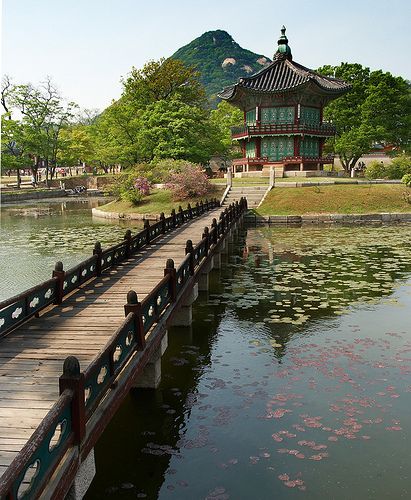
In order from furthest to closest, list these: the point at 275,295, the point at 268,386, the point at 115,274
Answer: the point at 275,295 → the point at 115,274 → the point at 268,386

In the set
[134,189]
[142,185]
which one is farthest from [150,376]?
[142,185]

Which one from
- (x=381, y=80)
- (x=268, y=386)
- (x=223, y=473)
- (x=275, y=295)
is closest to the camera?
(x=223, y=473)

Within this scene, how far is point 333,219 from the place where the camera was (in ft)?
122


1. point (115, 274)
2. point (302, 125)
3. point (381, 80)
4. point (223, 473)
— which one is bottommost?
point (223, 473)

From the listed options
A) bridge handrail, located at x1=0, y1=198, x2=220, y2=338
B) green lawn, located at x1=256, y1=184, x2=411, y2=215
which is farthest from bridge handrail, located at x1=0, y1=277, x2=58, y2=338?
green lawn, located at x1=256, y1=184, x2=411, y2=215

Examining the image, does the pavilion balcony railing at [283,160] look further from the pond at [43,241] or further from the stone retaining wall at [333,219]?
the pond at [43,241]

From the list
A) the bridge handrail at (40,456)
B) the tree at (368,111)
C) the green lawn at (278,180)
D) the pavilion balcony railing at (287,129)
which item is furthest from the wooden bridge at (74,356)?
the tree at (368,111)

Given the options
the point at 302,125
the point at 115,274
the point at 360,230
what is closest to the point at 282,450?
the point at 115,274

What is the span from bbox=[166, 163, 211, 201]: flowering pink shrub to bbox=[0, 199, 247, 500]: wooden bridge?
2786cm

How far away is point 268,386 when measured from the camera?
373 inches

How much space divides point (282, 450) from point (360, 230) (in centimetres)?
2730

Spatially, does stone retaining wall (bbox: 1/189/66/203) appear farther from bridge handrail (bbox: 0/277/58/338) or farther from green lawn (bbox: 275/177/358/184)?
bridge handrail (bbox: 0/277/58/338)

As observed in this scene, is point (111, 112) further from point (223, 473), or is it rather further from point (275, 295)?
point (223, 473)

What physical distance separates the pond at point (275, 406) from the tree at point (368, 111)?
152 ft
